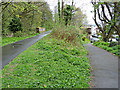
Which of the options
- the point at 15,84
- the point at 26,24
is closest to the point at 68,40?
the point at 15,84

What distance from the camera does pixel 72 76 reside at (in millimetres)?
4953

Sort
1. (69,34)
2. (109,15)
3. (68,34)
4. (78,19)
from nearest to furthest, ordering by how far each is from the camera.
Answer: (69,34), (68,34), (109,15), (78,19)

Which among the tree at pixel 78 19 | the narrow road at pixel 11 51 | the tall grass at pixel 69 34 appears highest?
the tree at pixel 78 19

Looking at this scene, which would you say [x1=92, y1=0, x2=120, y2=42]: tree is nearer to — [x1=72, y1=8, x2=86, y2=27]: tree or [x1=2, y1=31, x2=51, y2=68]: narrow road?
[x1=72, y1=8, x2=86, y2=27]: tree

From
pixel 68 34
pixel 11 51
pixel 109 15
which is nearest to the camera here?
pixel 11 51

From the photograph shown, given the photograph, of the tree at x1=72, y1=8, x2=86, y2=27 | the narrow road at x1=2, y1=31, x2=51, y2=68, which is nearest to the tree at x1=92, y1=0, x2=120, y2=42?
the tree at x1=72, y1=8, x2=86, y2=27

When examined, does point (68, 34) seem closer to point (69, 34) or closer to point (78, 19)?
point (69, 34)

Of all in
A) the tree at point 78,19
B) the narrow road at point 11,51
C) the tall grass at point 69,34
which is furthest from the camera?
the tree at point 78,19

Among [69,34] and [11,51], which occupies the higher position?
[69,34]

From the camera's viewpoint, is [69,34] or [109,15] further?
[109,15]

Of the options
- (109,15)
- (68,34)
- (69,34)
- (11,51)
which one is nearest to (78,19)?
(109,15)

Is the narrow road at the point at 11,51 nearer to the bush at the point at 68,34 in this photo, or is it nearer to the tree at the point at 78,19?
the bush at the point at 68,34

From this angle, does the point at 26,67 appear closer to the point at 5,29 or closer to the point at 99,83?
the point at 99,83

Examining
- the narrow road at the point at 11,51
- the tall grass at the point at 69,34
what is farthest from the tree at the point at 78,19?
the narrow road at the point at 11,51
